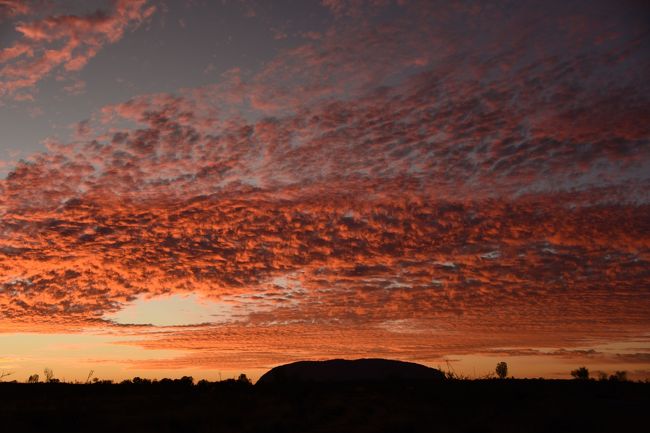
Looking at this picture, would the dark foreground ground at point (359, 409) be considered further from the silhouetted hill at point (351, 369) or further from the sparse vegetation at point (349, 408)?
the silhouetted hill at point (351, 369)

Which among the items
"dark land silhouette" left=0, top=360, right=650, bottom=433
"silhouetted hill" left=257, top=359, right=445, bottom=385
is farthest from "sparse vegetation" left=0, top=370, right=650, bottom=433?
"silhouetted hill" left=257, top=359, right=445, bottom=385

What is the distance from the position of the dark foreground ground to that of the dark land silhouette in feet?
0.10

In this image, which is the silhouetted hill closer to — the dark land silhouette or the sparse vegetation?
the dark land silhouette

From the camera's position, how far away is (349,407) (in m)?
18.2

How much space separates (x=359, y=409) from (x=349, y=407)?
41 cm

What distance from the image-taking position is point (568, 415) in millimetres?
15078

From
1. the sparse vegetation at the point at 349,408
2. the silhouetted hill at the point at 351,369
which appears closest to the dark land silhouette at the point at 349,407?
the sparse vegetation at the point at 349,408

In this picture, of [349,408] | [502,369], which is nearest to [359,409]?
[349,408]

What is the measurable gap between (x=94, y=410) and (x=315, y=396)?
7.45 metres

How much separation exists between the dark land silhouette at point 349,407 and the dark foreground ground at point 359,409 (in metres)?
0.03

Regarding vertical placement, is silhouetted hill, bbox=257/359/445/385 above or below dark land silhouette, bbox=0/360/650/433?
above

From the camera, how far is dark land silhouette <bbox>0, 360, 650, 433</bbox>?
15.4 metres

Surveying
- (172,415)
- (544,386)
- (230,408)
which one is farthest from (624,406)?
(172,415)

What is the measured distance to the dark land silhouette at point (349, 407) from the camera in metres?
15.4
